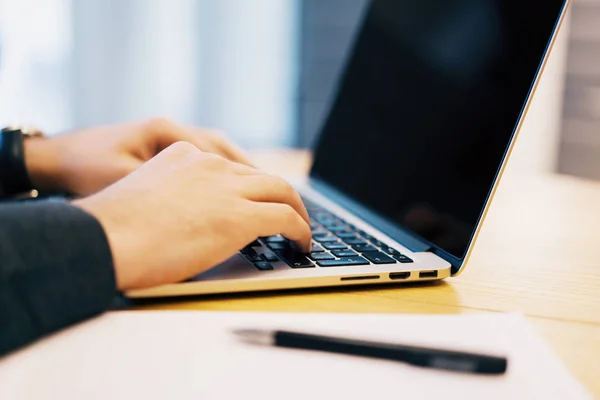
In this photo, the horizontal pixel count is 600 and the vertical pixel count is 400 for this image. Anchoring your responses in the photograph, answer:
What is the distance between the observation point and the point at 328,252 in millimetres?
547

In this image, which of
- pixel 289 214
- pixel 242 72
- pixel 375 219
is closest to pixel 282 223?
pixel 289 214

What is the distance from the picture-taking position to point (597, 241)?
0.73 metres

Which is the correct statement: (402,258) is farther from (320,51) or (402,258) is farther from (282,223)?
(320,51)

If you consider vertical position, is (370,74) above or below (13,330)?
above

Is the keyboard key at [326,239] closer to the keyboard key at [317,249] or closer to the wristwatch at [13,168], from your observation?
the keyboard key at [317,249]

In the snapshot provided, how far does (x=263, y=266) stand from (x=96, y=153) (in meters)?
0.38

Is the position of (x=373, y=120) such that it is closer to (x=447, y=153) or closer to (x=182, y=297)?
(x=447, y=153)

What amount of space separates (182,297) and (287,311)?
0.08 m

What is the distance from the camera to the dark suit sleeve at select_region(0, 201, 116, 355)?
369mm

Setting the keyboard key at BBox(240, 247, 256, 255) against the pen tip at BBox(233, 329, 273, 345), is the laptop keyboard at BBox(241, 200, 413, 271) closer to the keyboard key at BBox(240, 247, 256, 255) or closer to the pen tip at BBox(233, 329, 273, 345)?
the keyboard key at BBox(240, 247, 256, 255)

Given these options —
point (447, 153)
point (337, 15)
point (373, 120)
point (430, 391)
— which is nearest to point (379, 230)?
point (447, 153)

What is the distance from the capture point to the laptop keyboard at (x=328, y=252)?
1.69 feet

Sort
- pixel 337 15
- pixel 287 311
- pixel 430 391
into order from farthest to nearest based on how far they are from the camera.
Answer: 1. pixel 337 15
2. pixel 287 311
3. pixel 430 391

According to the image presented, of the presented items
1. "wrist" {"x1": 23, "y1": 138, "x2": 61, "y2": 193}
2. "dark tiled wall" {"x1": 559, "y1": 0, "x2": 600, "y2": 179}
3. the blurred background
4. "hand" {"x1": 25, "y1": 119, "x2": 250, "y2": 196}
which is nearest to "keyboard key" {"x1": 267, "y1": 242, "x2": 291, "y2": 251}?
"hand" {"x1": 25, "y1": 119, "x2": 250, "y2": 196}
